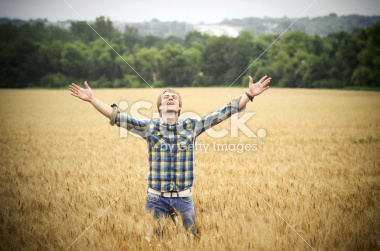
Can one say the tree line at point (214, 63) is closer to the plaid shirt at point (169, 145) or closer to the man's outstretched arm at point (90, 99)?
the plaid shirt at point (169, 145)

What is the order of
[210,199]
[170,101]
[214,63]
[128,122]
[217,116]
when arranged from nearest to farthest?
[170,101], [128,122], [217,116], [210,199], [214,63]

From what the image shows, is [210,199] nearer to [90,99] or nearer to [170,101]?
[170,101]

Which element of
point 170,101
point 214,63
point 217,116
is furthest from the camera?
point 214,63

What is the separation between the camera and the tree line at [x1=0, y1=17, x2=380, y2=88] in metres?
60.0

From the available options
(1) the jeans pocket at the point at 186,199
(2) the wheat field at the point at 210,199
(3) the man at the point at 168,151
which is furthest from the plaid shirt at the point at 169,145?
(2) the wheat field at the point at 210,199

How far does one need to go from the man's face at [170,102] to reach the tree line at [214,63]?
55.4 meters

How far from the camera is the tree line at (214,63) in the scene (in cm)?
5997

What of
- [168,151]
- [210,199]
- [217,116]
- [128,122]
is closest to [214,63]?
[210,199]

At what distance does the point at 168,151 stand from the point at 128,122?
597 mm

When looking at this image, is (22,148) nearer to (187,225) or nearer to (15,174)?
(15,174)

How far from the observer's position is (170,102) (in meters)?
3.34

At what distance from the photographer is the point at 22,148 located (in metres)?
8.78

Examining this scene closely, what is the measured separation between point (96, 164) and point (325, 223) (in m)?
4.98

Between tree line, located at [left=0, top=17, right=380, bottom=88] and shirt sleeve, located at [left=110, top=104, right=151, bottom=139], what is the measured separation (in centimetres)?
5545
